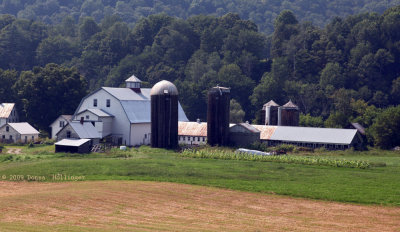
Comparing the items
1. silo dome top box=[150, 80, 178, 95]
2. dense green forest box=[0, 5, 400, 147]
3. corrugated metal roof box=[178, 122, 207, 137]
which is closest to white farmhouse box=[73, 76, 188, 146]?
corrugated metal roof box=[178, 122, 207, 137]

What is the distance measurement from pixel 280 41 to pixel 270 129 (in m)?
59.6

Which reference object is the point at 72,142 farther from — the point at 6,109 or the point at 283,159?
the point at 6,109

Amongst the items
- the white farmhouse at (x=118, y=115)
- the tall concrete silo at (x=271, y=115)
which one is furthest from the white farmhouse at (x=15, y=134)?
the tall concrete silo at (x=271, y=115)

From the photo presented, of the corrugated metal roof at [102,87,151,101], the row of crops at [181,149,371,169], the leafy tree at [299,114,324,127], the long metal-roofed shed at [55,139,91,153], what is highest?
the corrugated metal roof at [102,87,151,101]

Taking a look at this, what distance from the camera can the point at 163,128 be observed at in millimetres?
69812

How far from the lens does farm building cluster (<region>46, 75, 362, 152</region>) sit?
69.8 meters

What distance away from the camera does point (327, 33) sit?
12406cm

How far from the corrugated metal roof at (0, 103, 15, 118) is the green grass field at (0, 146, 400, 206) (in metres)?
30.8

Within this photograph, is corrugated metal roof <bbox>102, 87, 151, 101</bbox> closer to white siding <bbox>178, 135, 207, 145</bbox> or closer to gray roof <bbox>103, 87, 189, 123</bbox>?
gray roof <bbox>103, 87, 189, 123</bbox>

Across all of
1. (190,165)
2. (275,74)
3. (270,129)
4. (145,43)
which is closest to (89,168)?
(190,165)

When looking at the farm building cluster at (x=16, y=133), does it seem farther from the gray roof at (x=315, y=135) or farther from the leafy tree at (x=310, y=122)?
the leafy tree at (x=310, y=122)

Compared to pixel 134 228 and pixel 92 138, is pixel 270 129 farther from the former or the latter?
pixel 134 228

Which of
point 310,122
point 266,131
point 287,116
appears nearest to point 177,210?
point 266,131

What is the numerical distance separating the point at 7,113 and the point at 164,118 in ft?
94.9
